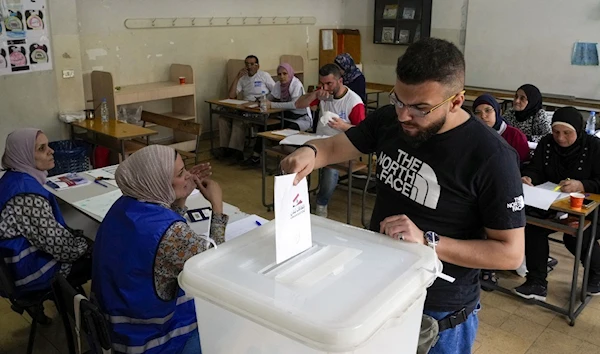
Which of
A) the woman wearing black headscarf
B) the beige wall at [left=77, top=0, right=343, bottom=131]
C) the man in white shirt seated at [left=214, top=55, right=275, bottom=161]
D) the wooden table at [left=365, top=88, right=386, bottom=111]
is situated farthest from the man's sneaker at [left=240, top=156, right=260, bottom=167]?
the woman wearing black headscarf

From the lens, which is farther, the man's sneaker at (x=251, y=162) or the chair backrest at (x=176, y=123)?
the man's sneaker at (x=251, y=162)

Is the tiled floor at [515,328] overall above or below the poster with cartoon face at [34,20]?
below

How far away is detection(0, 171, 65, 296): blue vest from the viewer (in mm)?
2328

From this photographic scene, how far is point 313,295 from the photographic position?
873 millimetres

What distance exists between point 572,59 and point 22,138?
6230 millimetres

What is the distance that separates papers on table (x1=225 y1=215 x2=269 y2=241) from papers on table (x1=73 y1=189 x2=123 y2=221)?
0.68 meters

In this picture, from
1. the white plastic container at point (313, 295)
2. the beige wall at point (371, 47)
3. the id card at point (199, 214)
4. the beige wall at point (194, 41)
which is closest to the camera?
the white plastic container at point (313, 295)

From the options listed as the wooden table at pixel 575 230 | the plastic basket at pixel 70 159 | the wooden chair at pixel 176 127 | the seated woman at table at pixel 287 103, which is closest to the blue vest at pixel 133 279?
the wooden table at pixel 575 230

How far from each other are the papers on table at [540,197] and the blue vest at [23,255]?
8.38ft

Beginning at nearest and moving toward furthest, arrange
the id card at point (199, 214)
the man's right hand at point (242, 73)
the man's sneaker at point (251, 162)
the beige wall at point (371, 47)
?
the id card at point (199, 214) → the man's sneaker at point (251, 162) → the man's right hand at point (242, 73) → the beige wall at point (371, 47)

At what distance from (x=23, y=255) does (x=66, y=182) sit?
0.79 m

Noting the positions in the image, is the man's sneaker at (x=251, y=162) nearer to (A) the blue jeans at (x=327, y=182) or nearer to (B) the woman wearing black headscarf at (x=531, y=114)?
(A) the blue jeans at (x=327, y=182)

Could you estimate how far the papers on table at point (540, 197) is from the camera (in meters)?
2.98

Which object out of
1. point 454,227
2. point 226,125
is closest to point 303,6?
point 226,125
